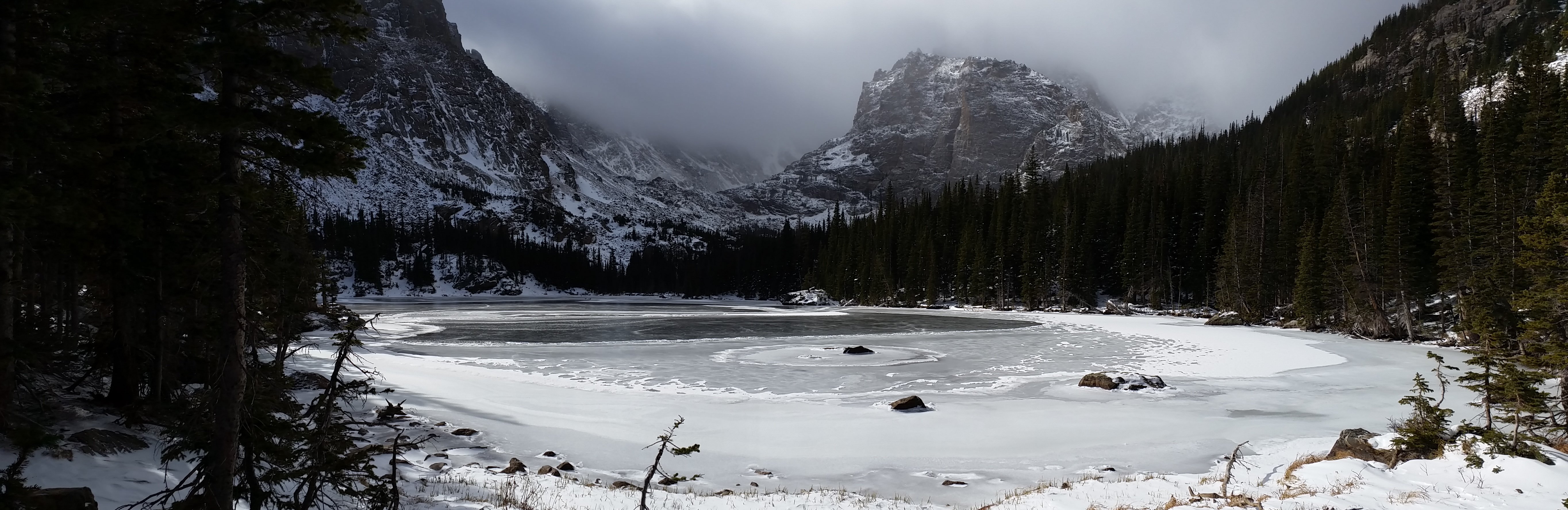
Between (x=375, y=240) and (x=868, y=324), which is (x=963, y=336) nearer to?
(x=868, y=324)

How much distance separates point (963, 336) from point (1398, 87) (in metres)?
96.6

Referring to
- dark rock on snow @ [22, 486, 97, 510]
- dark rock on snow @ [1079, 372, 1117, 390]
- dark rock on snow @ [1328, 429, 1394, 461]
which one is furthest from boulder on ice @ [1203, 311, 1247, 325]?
dark rock on snow @ [22, 486, 97, 510]

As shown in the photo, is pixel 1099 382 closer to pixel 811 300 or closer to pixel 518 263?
pixel 811 300

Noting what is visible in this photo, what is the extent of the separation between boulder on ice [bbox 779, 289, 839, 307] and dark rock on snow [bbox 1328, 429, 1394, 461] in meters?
93.2

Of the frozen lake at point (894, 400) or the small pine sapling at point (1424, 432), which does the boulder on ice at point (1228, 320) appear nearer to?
the frozen lake at point (894, 400)

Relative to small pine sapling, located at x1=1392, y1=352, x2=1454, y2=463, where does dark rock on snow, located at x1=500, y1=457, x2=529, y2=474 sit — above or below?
below

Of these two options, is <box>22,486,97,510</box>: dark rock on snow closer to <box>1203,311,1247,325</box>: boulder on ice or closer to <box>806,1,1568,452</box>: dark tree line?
<box>806,1,1568,452</box>: dark tree line

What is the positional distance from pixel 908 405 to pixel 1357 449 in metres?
8.49

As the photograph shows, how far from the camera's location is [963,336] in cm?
4059

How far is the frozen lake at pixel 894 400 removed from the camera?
12.4m

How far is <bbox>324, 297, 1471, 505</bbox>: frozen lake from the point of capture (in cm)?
1242

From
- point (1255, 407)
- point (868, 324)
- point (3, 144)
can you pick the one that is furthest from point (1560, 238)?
point (868, 324)

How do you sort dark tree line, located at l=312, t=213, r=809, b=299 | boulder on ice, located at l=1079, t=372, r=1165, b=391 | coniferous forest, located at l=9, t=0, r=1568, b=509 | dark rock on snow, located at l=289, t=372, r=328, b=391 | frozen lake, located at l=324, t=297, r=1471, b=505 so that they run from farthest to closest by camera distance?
dark tree line, located at l=312, t=213, r=809, b=299, boulder on ice, located at l=1079, t=372, r=1165, b=391, dark rock on snow, located at l=289, t=372, r=328, b=391, frozen lake, located at l=324, t=297, r=1471, b=505, coniferous forest, located at l=9, t=0, r=1568, b=509

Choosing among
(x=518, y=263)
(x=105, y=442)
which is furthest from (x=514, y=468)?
(x=518, y=263)
